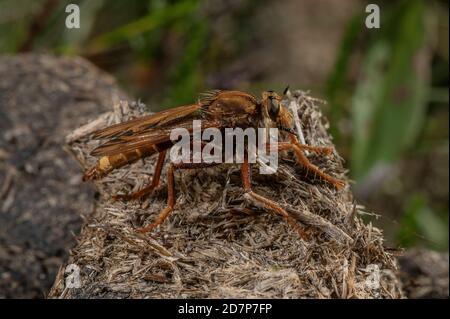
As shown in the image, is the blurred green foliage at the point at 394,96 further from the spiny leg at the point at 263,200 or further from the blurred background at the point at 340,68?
the spiny leg at the point at 263,200

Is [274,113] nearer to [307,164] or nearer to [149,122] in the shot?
[307,164]

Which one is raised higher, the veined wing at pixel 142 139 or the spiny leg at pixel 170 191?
the veined wing at pixel 142 139

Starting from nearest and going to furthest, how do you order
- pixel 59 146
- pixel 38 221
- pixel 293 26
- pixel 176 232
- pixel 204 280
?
1. pixel 204 280
2. pixel 176 232
3. pixel 38 221
4. pixel 59 146
5. pixel 293 26

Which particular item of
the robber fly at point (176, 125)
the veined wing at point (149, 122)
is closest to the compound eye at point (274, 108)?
the robber fly at point (176, 125)

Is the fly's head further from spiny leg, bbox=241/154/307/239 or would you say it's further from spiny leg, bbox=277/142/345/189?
spiny leg, bbox=241/154/307/239

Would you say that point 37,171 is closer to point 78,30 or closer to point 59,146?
point 59,146

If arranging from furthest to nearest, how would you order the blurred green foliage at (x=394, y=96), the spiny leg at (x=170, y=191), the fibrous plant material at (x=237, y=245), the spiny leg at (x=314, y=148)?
the blurred green foliage at (x=394, y=96)
the spiny leg at (x=314, y=148)
the spiny leg at (x=170, y=191)
the fibrous plant material at (x=237, y=245)
